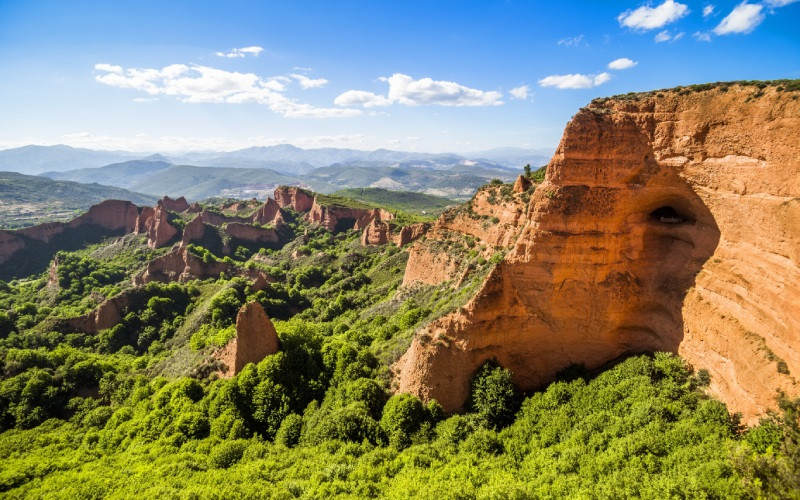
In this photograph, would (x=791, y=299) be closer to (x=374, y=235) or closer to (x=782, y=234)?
(x=782, y=234)

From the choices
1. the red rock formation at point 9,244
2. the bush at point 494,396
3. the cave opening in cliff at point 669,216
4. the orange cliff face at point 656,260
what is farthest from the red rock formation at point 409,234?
the red rock formation at point 9,244

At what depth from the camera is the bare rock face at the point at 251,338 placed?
34625 mm

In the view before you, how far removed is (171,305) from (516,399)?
204 ft

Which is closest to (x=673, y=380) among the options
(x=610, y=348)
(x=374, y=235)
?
(x=610, y=348)

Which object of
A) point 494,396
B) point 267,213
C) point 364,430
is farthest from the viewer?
point 267,213

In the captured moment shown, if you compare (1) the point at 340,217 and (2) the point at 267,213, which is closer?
(1) the point at 340,217

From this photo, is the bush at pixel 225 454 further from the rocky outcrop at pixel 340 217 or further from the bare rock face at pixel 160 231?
the rocky outcrop at pixel 340 217

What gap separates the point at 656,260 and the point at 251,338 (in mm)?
32888

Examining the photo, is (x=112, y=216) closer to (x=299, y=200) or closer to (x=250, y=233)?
(x=250, y=233)

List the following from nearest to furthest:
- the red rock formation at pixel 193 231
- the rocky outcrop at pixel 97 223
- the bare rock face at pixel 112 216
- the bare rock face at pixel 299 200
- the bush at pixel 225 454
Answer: the bush at pixel 225 454, the red rock formation at pixel 193 231, the rocky outcrop at pixel 97 223, the bare rock face at pixel 112 216, the bare rock face at pixel 299 200

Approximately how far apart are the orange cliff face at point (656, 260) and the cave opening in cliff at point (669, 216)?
0.09m

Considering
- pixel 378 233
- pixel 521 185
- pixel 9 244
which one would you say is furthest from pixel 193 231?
pixel 521 185

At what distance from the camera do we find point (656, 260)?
2808 centimetres

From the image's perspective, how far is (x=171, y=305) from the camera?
6812cm
